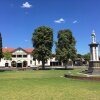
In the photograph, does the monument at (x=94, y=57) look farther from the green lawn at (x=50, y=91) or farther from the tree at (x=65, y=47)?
the tree at (x=65, y=47)

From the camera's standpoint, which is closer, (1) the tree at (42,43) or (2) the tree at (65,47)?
(1) the tree at (42,43)

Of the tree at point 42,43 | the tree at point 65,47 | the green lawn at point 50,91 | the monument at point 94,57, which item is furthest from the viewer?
the tree at point 65,47

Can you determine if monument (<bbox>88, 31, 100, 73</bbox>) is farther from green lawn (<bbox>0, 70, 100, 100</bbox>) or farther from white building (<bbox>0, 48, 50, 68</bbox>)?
white building (<bbox>0, 48, 50, 68</bbox>)

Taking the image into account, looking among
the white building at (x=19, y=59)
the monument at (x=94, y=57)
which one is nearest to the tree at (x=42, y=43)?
the monument at (x=94, y=57)

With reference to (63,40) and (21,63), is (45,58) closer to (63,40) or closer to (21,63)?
(63,40)

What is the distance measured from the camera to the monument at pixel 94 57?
40188 mm

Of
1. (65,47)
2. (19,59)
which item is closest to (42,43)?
→ (65,47)

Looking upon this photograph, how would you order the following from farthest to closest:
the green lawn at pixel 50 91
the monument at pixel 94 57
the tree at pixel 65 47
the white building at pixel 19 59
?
the white building at pixel 19 59 → the tree at pixel 65 47 → the monument at pixel 94 57 → the green lawn at pixel 50 91

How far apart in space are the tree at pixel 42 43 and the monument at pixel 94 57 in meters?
32.8

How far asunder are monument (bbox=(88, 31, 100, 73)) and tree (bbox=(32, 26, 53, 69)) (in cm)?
3279

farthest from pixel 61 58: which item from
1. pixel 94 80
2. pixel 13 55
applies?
pixel 94 80

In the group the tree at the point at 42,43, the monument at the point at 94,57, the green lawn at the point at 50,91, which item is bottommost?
the green lawn at the point at 50,91

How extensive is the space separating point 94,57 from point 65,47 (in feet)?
118

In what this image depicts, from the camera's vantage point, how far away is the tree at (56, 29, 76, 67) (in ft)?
254
